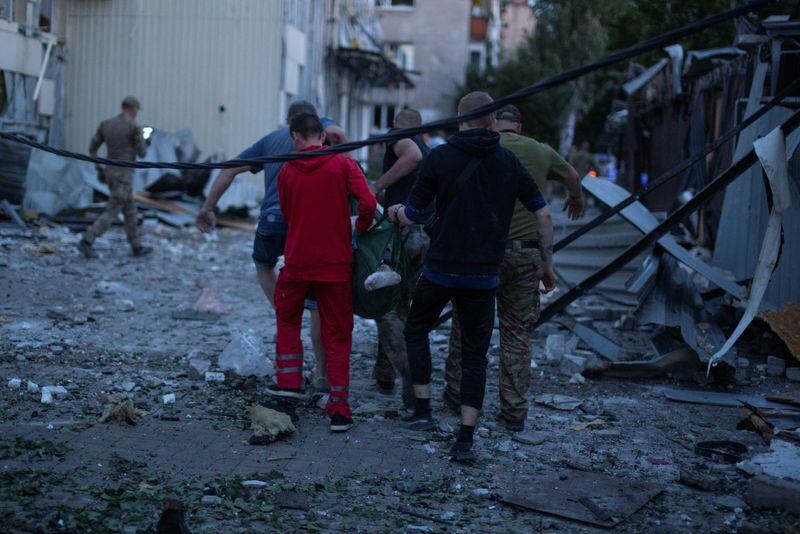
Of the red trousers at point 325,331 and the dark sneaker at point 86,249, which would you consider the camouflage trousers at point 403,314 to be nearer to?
the red trousers at point 325,331

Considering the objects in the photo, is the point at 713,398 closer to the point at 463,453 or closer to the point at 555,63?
the point at 463,453

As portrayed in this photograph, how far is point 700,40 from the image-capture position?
19938mm

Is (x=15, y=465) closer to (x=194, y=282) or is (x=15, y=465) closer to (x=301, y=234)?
(x=301, y=234)

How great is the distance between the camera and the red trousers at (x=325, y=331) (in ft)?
17.4

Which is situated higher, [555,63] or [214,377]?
[555,63]

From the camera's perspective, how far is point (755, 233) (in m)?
8.21

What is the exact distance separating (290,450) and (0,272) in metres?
6.42

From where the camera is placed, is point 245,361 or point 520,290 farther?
point 245,361

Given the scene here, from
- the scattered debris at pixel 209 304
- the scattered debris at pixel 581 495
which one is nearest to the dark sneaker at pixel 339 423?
the scattered debris at pixel 581 495

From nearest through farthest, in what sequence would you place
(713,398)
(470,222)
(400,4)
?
(470,222), (713,398), (400,4)

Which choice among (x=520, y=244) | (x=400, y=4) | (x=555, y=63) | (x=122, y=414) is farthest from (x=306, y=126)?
(x=400, y=4)

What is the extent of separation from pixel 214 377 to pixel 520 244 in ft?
7.55

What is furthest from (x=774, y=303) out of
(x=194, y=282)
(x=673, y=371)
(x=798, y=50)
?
(x=194, y=282)

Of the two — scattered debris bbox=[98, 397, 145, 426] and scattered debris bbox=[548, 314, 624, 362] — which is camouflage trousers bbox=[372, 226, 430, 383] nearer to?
scattered debris bbox=[98, 397, 145, 426]
